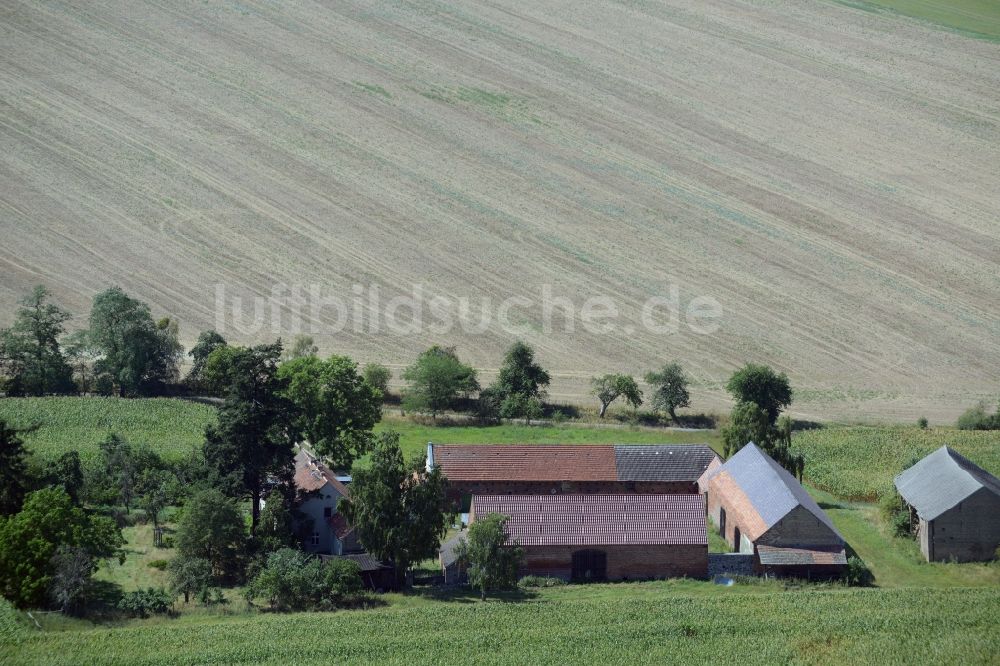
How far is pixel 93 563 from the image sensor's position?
2005 inches

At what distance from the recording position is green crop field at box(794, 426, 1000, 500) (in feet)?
227

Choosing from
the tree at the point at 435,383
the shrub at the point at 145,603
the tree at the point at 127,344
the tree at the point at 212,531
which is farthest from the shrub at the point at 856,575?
the tree at the point at 127,344

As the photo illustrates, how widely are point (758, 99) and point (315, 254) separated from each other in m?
48.6

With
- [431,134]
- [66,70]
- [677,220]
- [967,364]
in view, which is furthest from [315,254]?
[967,364]

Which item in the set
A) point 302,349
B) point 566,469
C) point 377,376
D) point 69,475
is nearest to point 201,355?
point 302,349

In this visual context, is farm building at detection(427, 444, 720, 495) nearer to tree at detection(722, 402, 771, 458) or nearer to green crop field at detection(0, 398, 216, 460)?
tree at detection(722, 402, 771, 458)

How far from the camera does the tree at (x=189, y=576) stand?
51.0 meters

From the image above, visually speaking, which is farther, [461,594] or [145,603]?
[461,594]

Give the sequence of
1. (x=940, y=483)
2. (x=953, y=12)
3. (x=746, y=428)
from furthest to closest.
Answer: (x=953, y=12) < (x=746, y=428) < (x=940, y=483)

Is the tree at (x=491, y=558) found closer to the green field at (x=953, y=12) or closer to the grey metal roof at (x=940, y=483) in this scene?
the grey metal roof at (x=940, y=483)

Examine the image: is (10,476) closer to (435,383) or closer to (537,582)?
(537,582)

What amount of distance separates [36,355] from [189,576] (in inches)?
1405

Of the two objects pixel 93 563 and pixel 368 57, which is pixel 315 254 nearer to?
pixel 368 57

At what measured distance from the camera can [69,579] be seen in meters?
48.8
